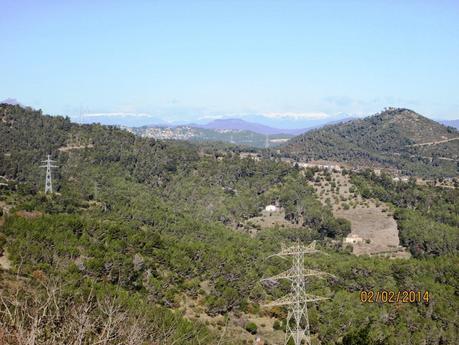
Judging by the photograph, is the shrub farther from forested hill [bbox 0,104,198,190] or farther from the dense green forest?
forested hill [bbox 0,104,198,190]

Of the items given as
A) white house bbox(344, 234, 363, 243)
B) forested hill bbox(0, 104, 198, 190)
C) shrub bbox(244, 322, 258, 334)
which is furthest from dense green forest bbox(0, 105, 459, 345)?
white house bbox(344, 234, 363, 243)

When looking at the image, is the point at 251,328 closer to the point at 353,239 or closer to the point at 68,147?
the point at 353,239

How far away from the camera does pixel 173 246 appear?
42.5 meters

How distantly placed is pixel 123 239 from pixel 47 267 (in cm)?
1124

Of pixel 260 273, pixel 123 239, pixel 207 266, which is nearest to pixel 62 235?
pixel 123 239

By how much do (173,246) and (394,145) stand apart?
145 metres

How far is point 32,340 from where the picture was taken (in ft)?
20.4

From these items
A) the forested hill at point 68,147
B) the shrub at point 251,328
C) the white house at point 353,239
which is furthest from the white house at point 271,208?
the shrub at point 251,328
